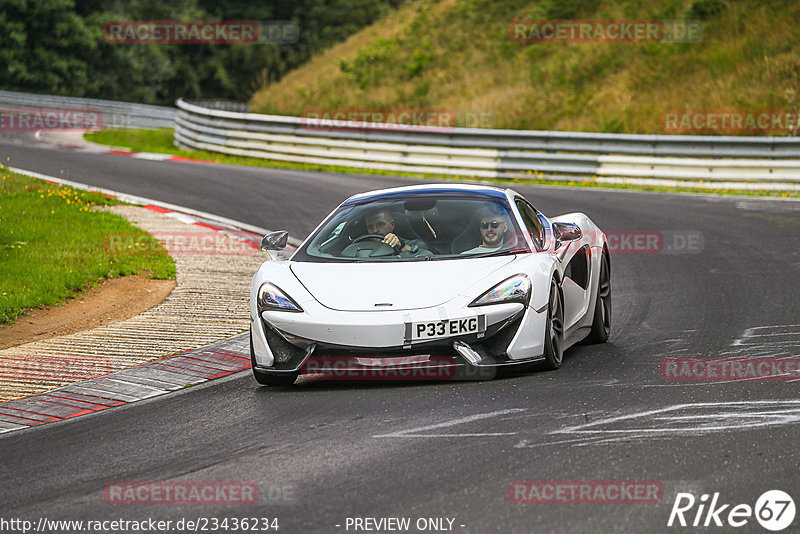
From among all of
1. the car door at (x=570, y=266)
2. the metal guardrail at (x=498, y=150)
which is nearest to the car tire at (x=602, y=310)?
the car door at (x=570, y=266)

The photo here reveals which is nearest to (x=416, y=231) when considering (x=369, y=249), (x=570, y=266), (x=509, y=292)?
(x=369, y=249)

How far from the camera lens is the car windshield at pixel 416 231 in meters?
8.08

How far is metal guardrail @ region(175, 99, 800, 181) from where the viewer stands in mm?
20375

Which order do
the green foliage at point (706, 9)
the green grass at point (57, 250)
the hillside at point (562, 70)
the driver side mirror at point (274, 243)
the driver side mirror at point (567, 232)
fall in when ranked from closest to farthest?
the driver side mirror at point (274, 243) < the driver side mirror at point (567, 232) < the green grass at point (57, 250) < the hillside at point (562, 70) < the green foliage at point (706, 9)

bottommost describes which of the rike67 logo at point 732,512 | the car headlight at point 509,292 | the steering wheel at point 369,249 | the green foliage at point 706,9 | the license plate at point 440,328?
the rike67 logo at point 732,512

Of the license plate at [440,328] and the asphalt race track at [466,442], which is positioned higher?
the license plate at [440,328]

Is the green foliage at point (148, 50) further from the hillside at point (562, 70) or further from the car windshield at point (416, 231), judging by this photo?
the car windshield at point (416, 231)

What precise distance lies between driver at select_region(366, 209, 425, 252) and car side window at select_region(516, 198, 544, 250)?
2.82ft

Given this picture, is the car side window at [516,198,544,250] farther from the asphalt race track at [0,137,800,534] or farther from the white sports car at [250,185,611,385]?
the asphalt race track at [0,137,800,534]

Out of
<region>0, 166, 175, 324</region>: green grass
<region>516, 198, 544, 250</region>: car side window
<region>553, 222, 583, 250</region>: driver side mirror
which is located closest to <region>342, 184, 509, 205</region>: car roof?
<region>516, 198, 544, 250</region>: car side window

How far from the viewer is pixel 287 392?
752cm

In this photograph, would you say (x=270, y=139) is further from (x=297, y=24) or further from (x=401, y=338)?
(x=297, y=24)

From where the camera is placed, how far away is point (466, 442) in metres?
5.84

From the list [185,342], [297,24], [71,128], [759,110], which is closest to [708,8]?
[759,110]
